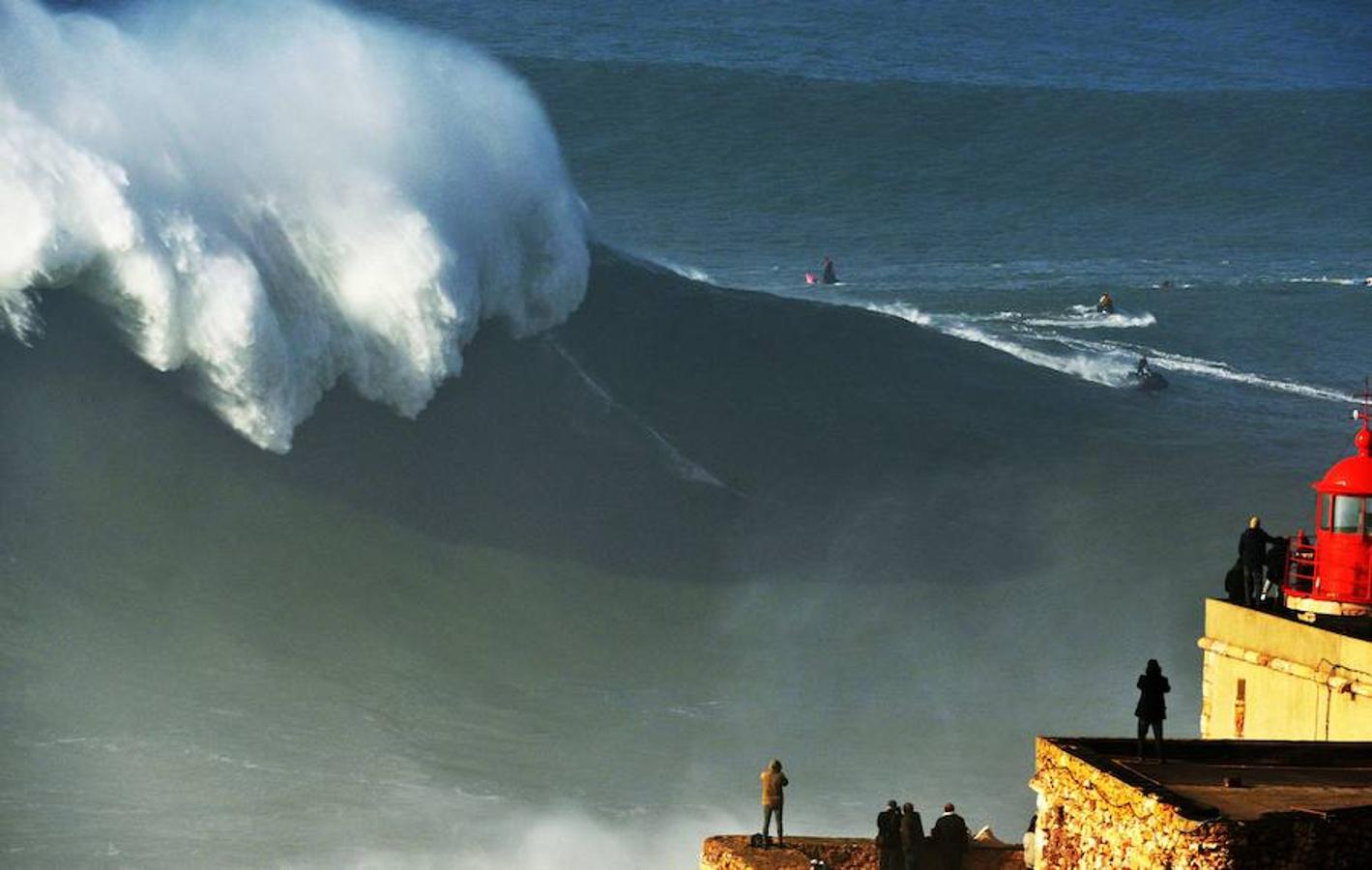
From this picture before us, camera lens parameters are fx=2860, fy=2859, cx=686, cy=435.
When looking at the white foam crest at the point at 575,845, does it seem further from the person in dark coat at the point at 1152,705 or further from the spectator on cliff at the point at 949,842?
the person in dark coat at the point at 1152,705

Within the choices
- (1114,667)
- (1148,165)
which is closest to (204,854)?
(1114,667)

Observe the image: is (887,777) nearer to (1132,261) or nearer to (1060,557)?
(1060,557)

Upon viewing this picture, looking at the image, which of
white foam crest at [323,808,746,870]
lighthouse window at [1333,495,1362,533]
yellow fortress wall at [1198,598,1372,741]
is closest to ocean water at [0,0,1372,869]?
white foam crest at [323,808,746,870]

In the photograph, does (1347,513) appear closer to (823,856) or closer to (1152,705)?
(1152,705)

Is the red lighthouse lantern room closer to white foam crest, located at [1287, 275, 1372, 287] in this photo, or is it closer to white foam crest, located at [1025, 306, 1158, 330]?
white foam crest, located at [1025, 306, 1158, 330]

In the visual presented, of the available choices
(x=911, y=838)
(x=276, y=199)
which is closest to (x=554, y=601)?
(x=276, y=199)
